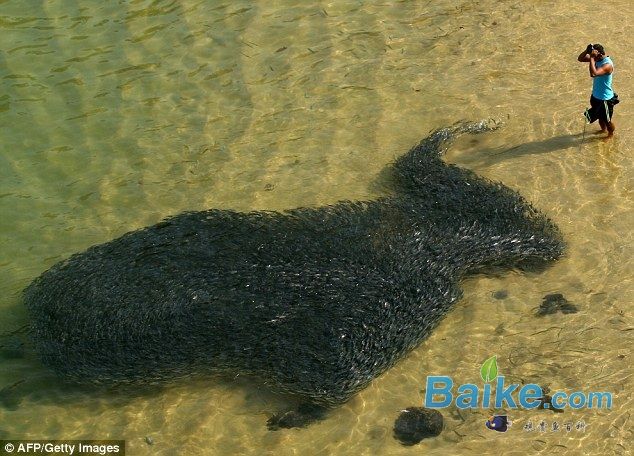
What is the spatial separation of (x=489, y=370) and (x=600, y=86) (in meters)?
3.70

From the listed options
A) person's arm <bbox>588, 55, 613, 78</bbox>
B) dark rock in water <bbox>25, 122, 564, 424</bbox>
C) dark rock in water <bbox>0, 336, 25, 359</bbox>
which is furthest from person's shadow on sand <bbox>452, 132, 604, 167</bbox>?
dark rock in water <bbox>0, 336, 25, 359</bbox>

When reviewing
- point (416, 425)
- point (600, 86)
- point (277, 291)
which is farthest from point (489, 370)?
point (600, 86)

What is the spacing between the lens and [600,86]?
827 centimetres

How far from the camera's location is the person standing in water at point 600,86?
26.8ft

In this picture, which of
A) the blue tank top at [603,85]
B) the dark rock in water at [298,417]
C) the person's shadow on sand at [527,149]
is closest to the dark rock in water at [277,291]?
the dark rock in water at [298,417]

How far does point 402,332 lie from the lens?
→ 6254mm

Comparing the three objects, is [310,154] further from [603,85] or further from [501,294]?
[603,85]

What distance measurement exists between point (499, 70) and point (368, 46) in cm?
170

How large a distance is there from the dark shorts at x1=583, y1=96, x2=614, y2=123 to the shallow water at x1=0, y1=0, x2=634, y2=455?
294mm

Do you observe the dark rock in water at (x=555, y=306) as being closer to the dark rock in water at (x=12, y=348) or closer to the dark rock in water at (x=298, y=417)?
the dark rock in water at (x=298, y=417)

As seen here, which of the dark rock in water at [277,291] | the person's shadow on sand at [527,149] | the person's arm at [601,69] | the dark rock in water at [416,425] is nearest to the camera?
the dark rock in water at [416,425]

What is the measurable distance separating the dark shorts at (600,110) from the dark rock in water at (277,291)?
5.58 feet

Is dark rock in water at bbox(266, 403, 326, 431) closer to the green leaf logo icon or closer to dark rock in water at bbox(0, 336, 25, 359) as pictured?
the green leaf logo icon

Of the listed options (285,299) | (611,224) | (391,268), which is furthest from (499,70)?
(285,299)
